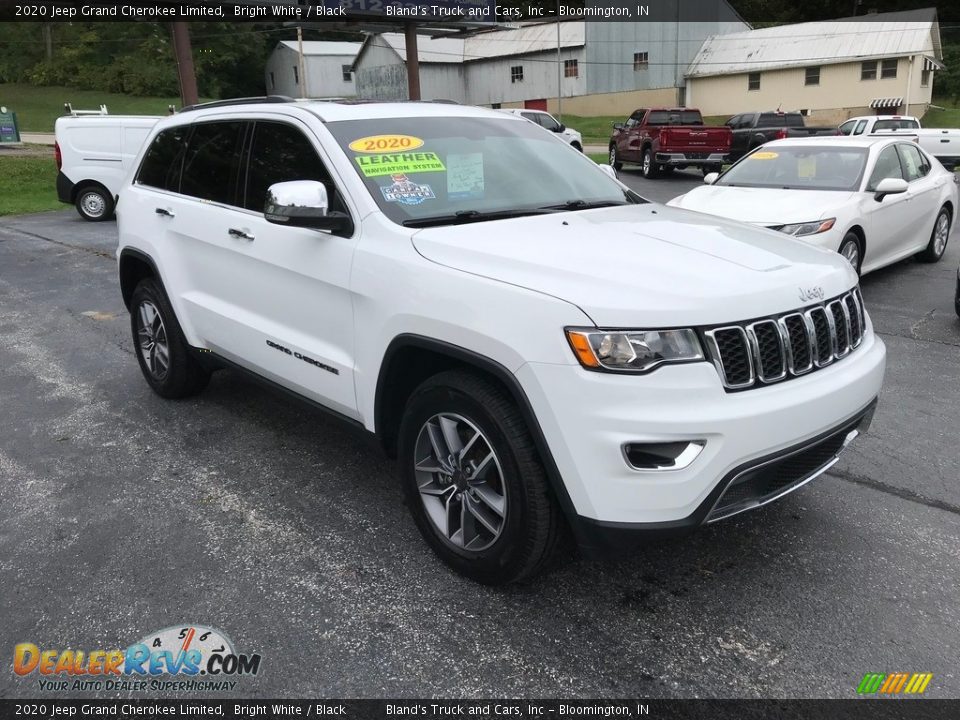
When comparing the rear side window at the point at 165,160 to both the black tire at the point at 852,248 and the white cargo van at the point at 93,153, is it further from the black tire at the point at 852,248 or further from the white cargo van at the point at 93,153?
the white cargo van at the point at 93,153

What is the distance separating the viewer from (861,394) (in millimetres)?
3047

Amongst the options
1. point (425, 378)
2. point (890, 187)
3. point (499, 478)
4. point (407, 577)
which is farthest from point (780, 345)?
point (890, 187)

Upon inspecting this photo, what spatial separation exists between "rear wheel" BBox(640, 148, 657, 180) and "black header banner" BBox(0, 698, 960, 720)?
19.8 meters

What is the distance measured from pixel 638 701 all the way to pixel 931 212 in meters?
8.63

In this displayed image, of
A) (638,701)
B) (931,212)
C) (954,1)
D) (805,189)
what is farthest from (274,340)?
(954,1)

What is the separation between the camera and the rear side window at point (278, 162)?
3.70 metres

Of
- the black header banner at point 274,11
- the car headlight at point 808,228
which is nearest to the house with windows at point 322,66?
the black header banner at point 274,11

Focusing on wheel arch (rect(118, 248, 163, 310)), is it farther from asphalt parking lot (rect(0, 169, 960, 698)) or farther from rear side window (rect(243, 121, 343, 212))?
rear side window (rect(243, 121, 343, 212))

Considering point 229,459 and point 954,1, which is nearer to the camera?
point 229,459

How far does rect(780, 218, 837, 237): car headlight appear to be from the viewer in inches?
281

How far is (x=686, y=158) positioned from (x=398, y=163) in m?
18.3

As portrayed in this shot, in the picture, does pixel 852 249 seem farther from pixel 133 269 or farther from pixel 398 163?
pixel 133 269

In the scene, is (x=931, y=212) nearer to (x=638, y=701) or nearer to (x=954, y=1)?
(x=638, y=701)

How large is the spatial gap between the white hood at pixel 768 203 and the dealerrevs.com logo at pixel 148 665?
5.64 metres
